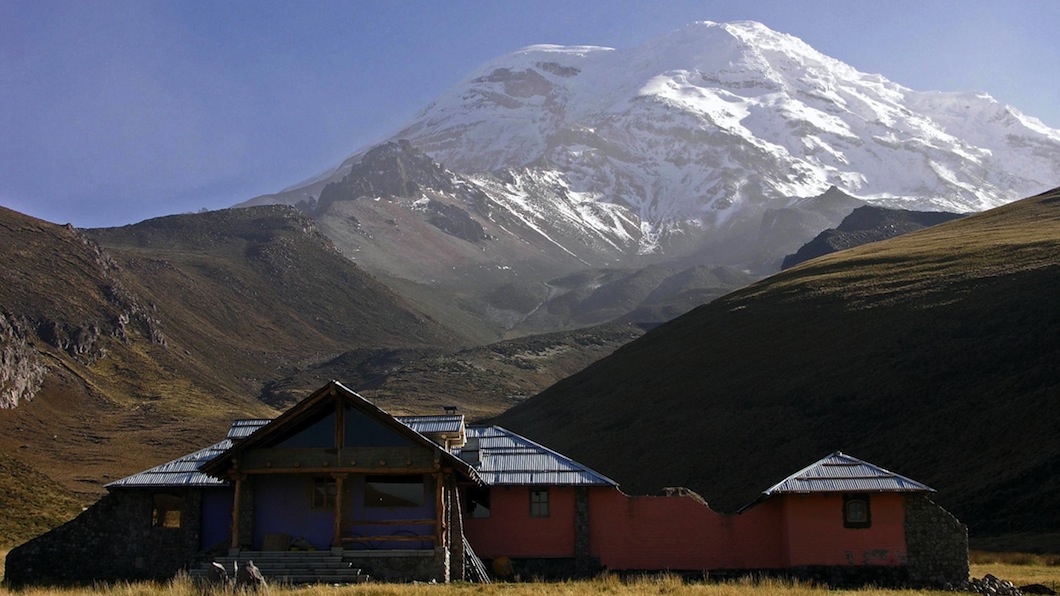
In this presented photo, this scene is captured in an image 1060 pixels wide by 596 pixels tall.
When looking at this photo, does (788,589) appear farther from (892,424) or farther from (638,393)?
(638,393)

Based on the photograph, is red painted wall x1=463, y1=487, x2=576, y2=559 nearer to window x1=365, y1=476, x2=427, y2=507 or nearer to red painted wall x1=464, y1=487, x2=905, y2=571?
red painted wall x1=464, y1=487, x2=905, y2=571

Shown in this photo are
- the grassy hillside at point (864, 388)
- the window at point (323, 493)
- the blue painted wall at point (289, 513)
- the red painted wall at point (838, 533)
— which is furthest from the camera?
the grassy hillside at point (864, 388)

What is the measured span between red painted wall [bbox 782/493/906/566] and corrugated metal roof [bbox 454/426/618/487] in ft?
16.6

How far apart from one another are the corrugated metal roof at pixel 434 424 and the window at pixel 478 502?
6.35 feet

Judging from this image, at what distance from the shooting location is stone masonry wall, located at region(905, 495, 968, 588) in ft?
100

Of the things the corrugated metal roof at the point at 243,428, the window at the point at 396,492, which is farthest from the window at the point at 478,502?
the corrugated metal roof at the point at 243,428

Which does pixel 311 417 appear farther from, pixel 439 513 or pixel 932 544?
pixel 932 544

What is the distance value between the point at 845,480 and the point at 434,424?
36.3 feet

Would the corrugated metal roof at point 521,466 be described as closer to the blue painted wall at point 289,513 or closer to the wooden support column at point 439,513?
the wooden support column at point 439,513

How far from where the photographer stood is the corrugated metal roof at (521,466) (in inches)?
1296

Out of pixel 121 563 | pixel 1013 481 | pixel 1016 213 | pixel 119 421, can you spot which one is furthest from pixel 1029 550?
pixel 119 421

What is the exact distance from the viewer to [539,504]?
3338 cm

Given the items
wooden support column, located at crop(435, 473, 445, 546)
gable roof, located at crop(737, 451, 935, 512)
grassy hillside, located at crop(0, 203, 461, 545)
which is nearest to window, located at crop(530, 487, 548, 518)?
wooden support column, located at crop(435, 473, 445, 546)

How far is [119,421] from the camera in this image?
109 meters
